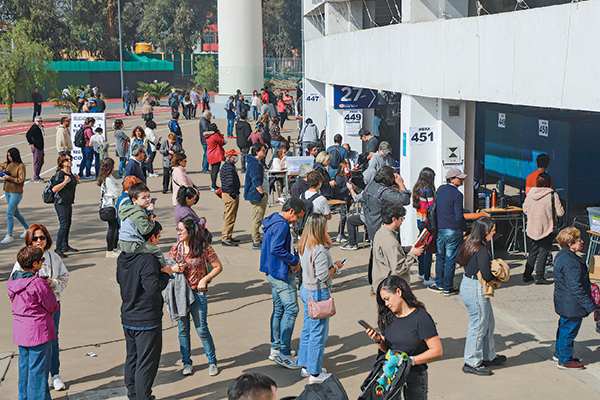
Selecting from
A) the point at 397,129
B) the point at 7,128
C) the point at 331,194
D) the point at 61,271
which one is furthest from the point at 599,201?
the point at 7,128

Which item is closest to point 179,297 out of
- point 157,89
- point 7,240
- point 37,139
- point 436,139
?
point 436,139

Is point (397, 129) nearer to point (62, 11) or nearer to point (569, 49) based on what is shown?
point (569, 49)

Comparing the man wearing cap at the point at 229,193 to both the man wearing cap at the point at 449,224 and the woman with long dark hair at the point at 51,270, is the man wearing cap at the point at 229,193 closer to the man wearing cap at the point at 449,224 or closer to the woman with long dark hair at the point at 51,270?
the man wearing cap at the point at 449,224

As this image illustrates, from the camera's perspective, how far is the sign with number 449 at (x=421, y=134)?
11727 millimetres

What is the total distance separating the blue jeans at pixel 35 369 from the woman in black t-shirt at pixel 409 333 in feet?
10.5

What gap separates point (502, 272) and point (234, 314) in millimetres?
4025

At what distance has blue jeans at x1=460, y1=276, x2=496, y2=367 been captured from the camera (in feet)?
22.7

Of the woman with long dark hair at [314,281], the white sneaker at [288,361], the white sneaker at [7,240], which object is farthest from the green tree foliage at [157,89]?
the woman with long dark hair at [314,281]

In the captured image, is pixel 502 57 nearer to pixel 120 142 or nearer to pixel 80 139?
pixel 120 142

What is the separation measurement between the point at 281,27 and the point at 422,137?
85870 millimetres

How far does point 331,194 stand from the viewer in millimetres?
12805

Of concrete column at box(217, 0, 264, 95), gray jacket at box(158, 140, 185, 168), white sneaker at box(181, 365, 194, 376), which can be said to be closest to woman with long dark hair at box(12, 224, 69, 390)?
white sneaker at box(181, 365, 194, 376)

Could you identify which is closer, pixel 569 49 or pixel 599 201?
pixel 569 49

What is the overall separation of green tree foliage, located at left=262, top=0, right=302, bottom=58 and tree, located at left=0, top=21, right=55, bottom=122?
55537mm
